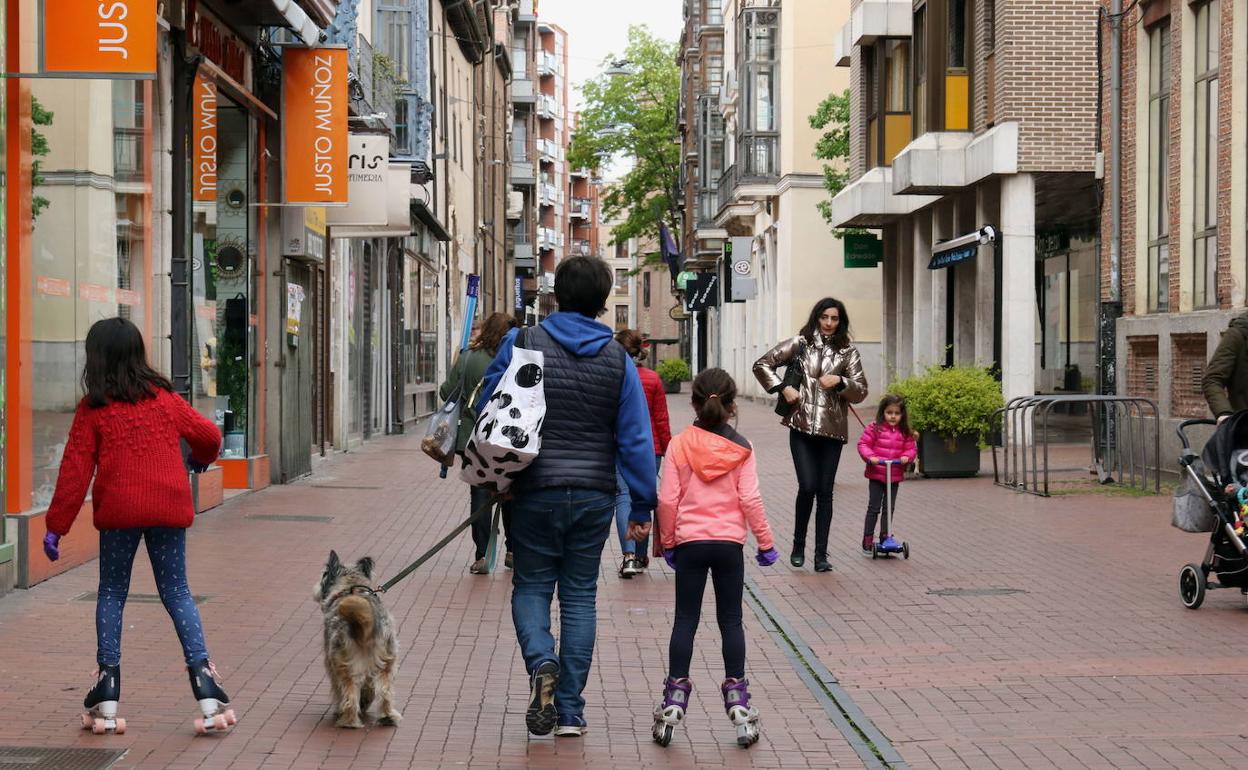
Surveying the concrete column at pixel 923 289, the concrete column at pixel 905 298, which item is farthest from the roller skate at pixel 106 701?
the concrete column at pixel 905 298

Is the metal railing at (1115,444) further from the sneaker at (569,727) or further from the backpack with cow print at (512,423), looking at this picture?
the backpack with cow print at (512,423)

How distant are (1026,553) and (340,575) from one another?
7365mm

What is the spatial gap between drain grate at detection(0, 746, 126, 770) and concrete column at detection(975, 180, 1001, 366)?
873 inches

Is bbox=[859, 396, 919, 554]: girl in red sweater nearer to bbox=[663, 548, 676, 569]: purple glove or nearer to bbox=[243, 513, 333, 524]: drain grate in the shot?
bbox=[243, 513, 333, 524]: drain grate

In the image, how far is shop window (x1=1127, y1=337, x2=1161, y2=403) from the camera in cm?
1973

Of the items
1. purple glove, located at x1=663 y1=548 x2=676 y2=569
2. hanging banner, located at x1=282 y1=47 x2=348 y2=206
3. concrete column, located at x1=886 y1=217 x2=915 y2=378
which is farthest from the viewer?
concrete column, located at x1=886 y1=217 x2=915 y2=378

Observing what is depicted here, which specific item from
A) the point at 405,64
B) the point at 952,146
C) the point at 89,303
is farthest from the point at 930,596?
the point at 405,64

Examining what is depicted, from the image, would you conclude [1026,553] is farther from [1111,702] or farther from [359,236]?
[359,236]

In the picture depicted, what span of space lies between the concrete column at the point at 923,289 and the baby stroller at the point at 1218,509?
2198cm

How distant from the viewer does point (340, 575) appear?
6.70m

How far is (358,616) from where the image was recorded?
21.3 ft

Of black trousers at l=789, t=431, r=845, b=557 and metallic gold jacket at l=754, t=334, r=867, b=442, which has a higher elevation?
metallic gold jacket at l=754, t=334, r=867, b=442

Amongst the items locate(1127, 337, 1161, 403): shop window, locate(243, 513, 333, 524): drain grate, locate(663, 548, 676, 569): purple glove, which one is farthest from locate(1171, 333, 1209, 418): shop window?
locate(663, 548, 676, 569): purple glove

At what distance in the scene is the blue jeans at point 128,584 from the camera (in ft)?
21.6
